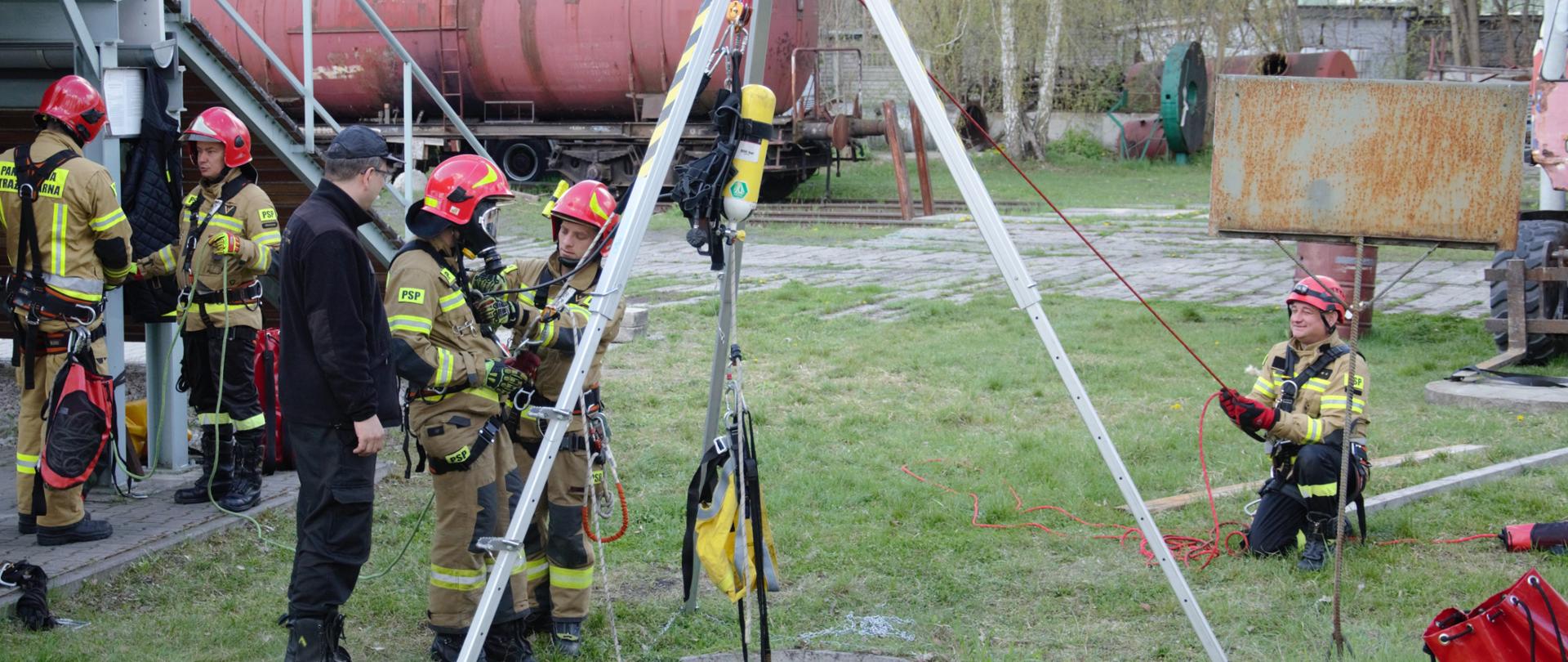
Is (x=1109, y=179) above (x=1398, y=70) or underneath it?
underneath

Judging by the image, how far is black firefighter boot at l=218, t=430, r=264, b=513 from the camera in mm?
6922

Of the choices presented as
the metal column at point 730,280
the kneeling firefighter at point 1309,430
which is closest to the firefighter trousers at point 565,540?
the metal column at point 730,280

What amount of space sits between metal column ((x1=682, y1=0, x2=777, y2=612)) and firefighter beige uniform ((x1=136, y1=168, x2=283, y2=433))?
297cm

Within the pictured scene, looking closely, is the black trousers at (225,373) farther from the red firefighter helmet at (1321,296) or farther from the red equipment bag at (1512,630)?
the red equipment bag at (1512,630)

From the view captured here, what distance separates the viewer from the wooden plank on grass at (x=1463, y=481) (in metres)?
6.70

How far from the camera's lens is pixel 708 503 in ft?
14.6

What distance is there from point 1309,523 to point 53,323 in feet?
19.2

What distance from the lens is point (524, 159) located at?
2320 cm

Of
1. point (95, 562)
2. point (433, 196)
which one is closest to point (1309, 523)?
point (433, 196)

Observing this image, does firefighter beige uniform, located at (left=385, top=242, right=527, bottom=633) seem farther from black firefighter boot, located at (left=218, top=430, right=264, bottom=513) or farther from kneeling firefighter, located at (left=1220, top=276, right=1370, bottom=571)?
kneeling firefighter, located at (left=1220, top=276, right=1370, bottom=571)

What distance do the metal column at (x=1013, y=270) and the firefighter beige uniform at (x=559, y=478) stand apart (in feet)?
5.21

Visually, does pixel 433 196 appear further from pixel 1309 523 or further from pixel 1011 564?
pixel 1309 523

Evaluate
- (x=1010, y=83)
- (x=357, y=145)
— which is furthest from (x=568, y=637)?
(x=1010, y=83)

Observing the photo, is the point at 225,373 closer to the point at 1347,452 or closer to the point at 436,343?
the point at 436,343
